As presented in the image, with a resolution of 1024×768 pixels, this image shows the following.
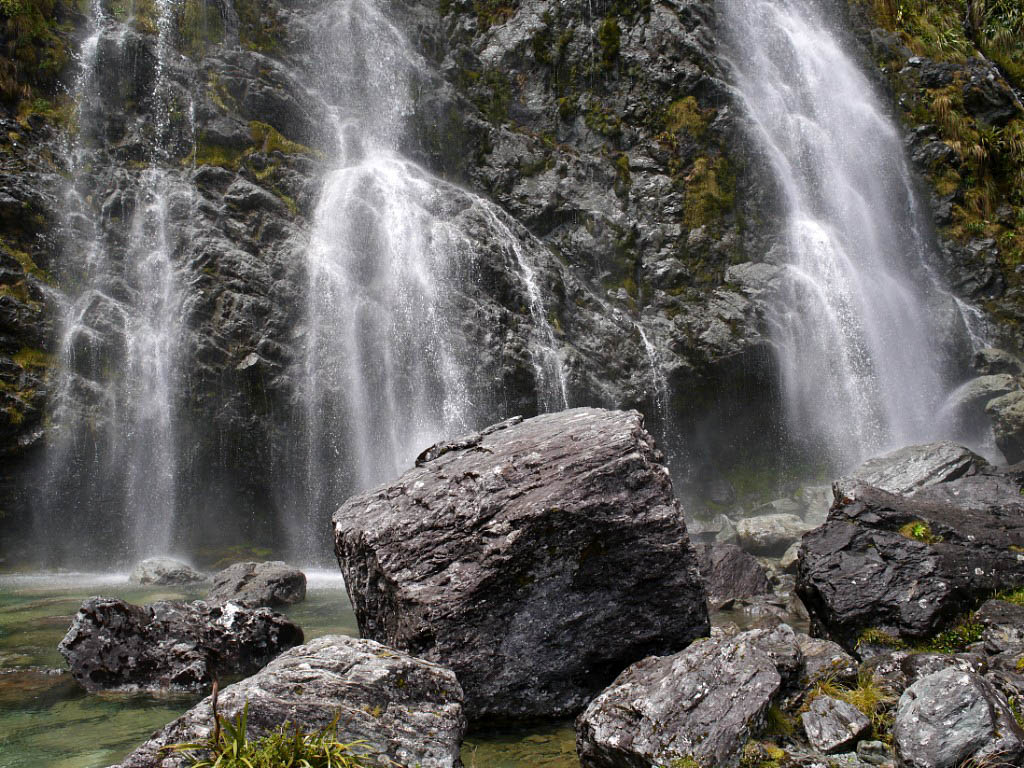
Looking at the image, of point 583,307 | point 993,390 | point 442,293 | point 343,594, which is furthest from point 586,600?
point 993,390

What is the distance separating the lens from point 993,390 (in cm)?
2138

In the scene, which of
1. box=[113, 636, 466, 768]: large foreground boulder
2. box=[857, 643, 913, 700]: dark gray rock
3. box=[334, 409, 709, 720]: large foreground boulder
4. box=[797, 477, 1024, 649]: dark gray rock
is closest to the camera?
box=[113, 636, 466, 768]: large foreground boulder

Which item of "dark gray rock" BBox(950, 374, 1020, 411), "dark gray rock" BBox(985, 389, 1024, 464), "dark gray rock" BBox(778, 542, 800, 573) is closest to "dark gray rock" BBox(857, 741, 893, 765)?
"dark gray rock" BBox(778, 542, 800, 573)

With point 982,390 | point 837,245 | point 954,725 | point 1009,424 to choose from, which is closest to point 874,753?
point 954,725

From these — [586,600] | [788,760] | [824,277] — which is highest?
[824,277]

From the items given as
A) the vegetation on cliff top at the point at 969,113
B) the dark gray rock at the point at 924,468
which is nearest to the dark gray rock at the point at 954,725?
the dark gray rock at the point at 924,468

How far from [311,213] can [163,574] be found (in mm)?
12677

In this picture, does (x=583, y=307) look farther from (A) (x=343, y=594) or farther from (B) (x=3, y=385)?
(B) (x=3, y=385)

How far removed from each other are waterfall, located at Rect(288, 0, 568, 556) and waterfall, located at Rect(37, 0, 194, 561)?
381cm

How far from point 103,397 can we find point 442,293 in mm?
10155

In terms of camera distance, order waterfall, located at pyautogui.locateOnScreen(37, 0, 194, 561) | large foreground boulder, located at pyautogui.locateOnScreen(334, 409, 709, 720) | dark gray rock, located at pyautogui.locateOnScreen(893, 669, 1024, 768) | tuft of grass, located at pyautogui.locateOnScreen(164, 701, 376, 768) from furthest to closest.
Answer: waterfall, located at pyautogui.locateOnScreen(37, 0, 194, 561), large foreground boulder, located at pyautogui.locateOnScreen(334, 409, 709, 720), dark gray rock, located at pyautogui.locateOnScreen(893, 669, 1024, 768), tuft of grass, located at pyautogui.locateOnScreen(164, 701, 376, 768)

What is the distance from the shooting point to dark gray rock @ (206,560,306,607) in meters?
12.3

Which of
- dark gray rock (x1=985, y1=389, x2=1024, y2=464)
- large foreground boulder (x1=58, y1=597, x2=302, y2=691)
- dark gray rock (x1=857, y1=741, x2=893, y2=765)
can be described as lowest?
dark gray rock (x1=857, y1=741, x2=893, y2=765)

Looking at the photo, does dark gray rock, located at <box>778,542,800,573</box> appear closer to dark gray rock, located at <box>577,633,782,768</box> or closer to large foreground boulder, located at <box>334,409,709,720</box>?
large foreground boulder, located at <box>334,409,709,720</box>
